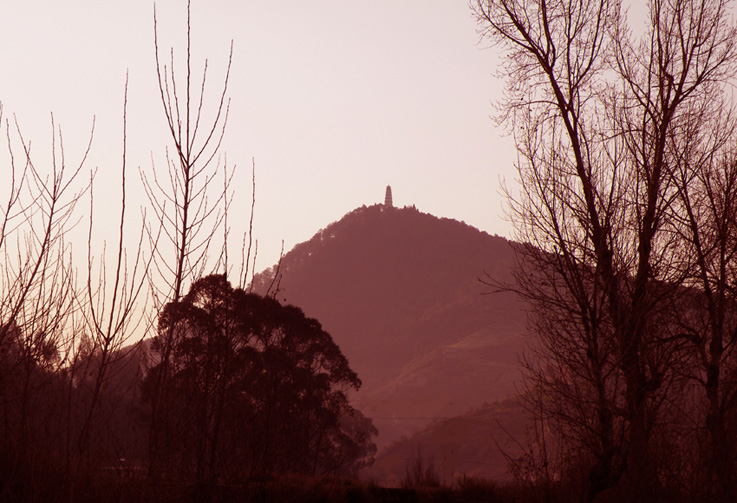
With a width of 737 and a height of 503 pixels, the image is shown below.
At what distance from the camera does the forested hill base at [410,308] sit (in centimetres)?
11438

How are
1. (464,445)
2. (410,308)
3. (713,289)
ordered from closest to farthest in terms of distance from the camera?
1. (713,289)
2. (464,445)
3. (410,308)

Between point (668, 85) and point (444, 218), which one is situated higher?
point (444, 218)

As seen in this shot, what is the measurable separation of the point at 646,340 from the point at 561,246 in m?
1.70

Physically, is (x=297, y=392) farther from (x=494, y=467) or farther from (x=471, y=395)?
(x=471, y=395)

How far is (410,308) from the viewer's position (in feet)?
552

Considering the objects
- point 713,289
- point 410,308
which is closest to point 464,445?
point 713,289

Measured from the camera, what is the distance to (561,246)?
9211mm

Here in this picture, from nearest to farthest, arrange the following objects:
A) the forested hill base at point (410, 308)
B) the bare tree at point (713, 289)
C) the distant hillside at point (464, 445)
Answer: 1. the bare tree at point (713, 289)
2. the distant hillside at point (464, 445)
3. the forested hill base at point (410, 308)

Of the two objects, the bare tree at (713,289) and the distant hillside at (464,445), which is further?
the distant hillside at (464,445)

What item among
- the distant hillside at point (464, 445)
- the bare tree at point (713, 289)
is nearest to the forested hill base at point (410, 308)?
the distant hillside at point (464, 445)

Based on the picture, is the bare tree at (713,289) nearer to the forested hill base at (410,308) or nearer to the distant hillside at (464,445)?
the distant hillside at (464,445)

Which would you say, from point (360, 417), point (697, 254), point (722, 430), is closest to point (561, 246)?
point (697, 254)

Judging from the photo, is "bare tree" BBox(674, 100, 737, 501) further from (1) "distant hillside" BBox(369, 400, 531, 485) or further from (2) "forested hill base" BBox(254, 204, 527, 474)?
(2) "forested hill base" BBox(254, 204, 527, 474)

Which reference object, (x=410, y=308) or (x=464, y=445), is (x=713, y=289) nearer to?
(x=464, y=445)
